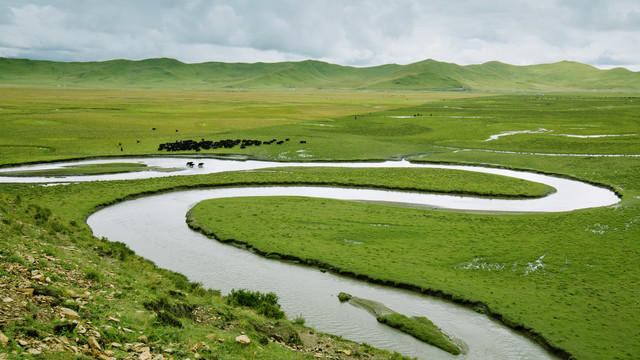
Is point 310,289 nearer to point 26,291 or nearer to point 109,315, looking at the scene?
point 109,315

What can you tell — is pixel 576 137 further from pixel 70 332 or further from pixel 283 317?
pixel 70 332

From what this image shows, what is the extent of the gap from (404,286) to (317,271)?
5.79 meters

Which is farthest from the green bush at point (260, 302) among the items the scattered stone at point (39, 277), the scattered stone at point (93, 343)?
the scattered stone at point (93, 343)

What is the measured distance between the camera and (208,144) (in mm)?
81562

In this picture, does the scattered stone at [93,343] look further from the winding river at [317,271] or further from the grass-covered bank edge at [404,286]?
the grass-covered bank edge at [404,286]

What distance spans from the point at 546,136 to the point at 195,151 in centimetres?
7125

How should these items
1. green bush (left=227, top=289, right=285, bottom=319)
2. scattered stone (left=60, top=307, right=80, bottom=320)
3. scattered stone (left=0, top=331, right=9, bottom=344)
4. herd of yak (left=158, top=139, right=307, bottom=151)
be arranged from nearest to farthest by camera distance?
scattered stone (left=0, top=331, right=9, bottom=344) < scattered stone (left=60, top=307, right=80, bottom=320) < green bush (left=227, top=289, right=285, bottom=319) < herd of yak (left=158, top=139, right=307, bottom=151)

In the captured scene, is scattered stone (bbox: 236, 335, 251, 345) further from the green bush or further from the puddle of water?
the puddle of water

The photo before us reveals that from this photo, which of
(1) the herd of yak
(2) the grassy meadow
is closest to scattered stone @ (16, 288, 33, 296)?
(2) the grassy meadow

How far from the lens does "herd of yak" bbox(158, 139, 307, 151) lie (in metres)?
78.4

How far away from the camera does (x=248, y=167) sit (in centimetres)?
6538

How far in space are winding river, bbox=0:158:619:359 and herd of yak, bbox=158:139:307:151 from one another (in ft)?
84.9


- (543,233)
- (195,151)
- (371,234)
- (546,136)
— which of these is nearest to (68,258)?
(371,234)

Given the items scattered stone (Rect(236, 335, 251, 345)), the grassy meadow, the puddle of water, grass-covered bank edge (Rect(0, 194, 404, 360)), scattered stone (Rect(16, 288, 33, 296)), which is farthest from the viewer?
the puddle of water
